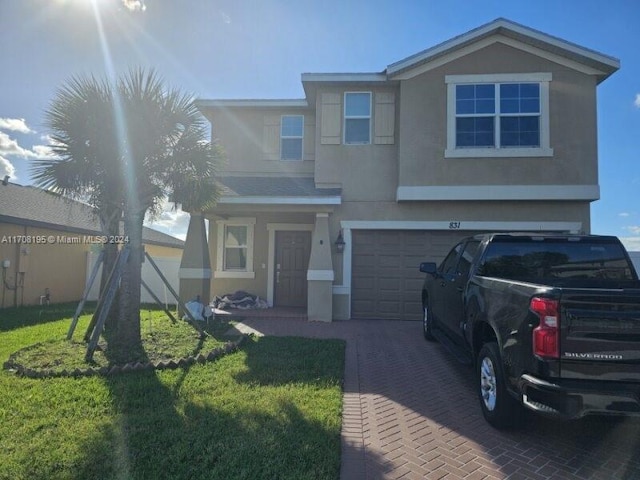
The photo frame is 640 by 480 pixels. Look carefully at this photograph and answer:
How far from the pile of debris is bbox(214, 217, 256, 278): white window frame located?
0.65 m

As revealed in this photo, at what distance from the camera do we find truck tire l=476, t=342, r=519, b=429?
13.6 ft

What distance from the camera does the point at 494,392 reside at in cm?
435

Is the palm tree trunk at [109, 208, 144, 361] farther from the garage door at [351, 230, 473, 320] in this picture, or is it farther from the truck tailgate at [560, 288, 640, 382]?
the truck tailgate at [560, 288, 640, 382]

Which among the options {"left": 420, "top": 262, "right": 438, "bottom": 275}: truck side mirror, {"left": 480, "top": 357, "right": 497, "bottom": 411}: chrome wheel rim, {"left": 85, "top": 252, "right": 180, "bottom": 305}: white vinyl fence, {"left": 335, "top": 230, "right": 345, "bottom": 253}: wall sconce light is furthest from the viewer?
{"left": 85, "top": 252, "right": 180, "bottom": 305}: white vinyl fence

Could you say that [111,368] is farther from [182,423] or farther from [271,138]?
[271,138]

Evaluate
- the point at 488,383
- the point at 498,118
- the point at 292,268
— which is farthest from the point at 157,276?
the point at 488,383

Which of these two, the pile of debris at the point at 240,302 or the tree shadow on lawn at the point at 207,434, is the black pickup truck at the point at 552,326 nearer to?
the tree shadow on lawn at the point at 207,434

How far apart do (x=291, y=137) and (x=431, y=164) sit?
4705mm

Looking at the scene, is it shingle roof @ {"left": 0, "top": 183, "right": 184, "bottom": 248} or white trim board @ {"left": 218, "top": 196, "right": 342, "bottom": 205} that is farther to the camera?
shingle roof @ {"left": 0, "top": 183, "right": 184, "bottom": 248}

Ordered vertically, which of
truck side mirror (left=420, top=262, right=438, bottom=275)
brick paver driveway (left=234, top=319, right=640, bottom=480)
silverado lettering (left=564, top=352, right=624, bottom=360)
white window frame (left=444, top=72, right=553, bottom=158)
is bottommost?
brick paver driveway (left=234, top=319, right=640, bottom=480)

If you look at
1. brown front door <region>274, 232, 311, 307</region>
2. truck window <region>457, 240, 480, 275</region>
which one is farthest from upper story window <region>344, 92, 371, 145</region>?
truck window <region>457, 240, 480, 275</region>

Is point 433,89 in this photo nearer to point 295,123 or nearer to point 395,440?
point 295,123

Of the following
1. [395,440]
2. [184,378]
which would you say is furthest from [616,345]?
[184,378]

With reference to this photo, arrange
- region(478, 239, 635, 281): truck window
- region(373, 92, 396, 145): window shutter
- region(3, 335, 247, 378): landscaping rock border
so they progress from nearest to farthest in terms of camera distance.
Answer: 1. region(478, 239, 635, 281): truck window
2. region(3, 335, 247, 378): landscaping rock border
3. region(373, 92, 396, 145): window shutter
